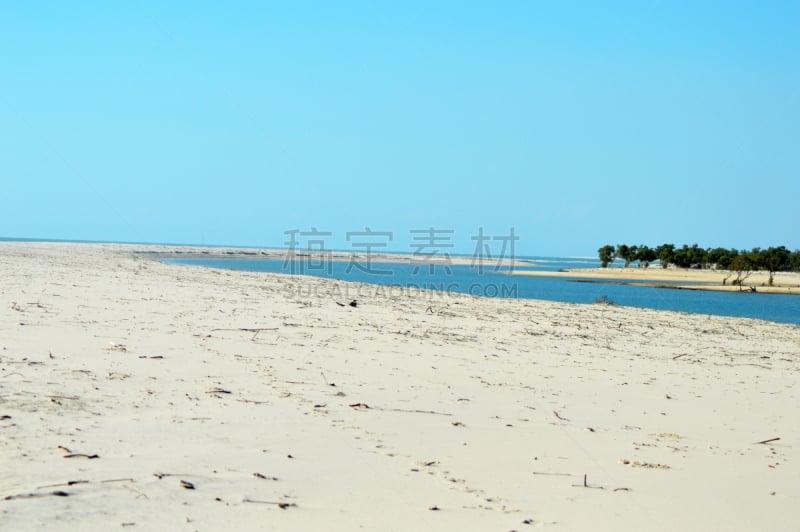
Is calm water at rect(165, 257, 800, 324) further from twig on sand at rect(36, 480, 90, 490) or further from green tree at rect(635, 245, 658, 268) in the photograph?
green tree at rect(635, 245, 658, 268)

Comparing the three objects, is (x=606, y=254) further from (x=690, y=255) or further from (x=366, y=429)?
(x=366, y=429)

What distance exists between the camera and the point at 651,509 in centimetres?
501

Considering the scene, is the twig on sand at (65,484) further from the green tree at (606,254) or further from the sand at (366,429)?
the green tree at (606,254)

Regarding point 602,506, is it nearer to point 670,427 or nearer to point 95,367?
point 670,427

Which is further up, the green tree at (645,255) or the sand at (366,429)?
the green tree at (645,255)

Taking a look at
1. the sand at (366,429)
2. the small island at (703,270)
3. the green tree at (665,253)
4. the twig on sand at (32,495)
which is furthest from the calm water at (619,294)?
the green tree at (665,253)

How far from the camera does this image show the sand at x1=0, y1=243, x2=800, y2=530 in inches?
181

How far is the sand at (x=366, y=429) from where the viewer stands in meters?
4.59

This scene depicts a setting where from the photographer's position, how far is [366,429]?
21.3 ft

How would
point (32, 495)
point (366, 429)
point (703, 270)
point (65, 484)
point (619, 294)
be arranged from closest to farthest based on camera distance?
point (32, 495) < point (65, 484) < point (366, 429) < point (619, 294) < point (703, 270)

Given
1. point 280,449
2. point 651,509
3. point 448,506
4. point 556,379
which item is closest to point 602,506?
point 651,509

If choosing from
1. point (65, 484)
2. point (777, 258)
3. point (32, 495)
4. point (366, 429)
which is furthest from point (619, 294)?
point (32, 495)

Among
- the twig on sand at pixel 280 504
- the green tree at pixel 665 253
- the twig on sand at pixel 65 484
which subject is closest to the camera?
the twig on sand at pixel 65 484

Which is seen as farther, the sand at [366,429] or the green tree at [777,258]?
the green tree at [777,258]
